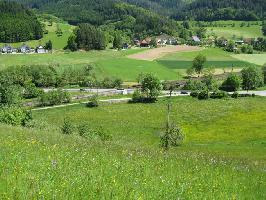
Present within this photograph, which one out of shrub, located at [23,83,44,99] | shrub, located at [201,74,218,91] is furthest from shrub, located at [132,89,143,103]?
shrub, located at [23,83,44,99]

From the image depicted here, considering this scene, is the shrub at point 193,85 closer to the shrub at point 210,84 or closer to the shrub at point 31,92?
the shrub at point 210,84

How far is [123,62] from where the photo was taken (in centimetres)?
17175

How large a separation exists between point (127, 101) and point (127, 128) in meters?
26.2

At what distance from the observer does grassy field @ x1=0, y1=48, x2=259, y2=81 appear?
153750 millimetres

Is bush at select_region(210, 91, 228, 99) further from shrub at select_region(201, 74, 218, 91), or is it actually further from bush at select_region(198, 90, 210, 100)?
shrub at select_region(201, 74, 218, 91)

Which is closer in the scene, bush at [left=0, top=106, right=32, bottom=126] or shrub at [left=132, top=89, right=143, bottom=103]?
bush at [left=0, top=106, right=32, bottom=126]

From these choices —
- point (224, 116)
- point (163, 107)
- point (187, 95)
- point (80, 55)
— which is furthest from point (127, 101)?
point (80, 55)

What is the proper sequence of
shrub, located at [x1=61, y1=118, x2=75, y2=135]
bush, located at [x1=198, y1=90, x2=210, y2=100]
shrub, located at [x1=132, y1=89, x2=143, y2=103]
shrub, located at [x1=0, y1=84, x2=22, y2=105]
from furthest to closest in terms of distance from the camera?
1. bush, located at [x1=198, y1=90, x2=210, y2=100]
2. shrub, located at [x1=132, y1=89, x2=143, y2=103]
3. shrub, located at [x1=0, y1=84, x2=22, y2=105]
4. shrub, located at [x1=61, y1=118, x2=75, y2=135]

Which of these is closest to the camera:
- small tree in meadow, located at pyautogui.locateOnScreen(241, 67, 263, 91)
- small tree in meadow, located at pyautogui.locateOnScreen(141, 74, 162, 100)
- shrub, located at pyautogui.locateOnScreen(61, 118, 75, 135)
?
shrub, located at pyautogui.locateOnScreen(61, 118, 75, 135)

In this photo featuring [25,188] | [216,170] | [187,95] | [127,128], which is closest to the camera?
[25,188]

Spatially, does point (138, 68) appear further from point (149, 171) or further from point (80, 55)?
point (149, 171)

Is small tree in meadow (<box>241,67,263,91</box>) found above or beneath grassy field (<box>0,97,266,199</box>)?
beneath

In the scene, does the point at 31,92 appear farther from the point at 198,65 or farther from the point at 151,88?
the point at 198,65

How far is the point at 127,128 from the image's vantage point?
266ft
